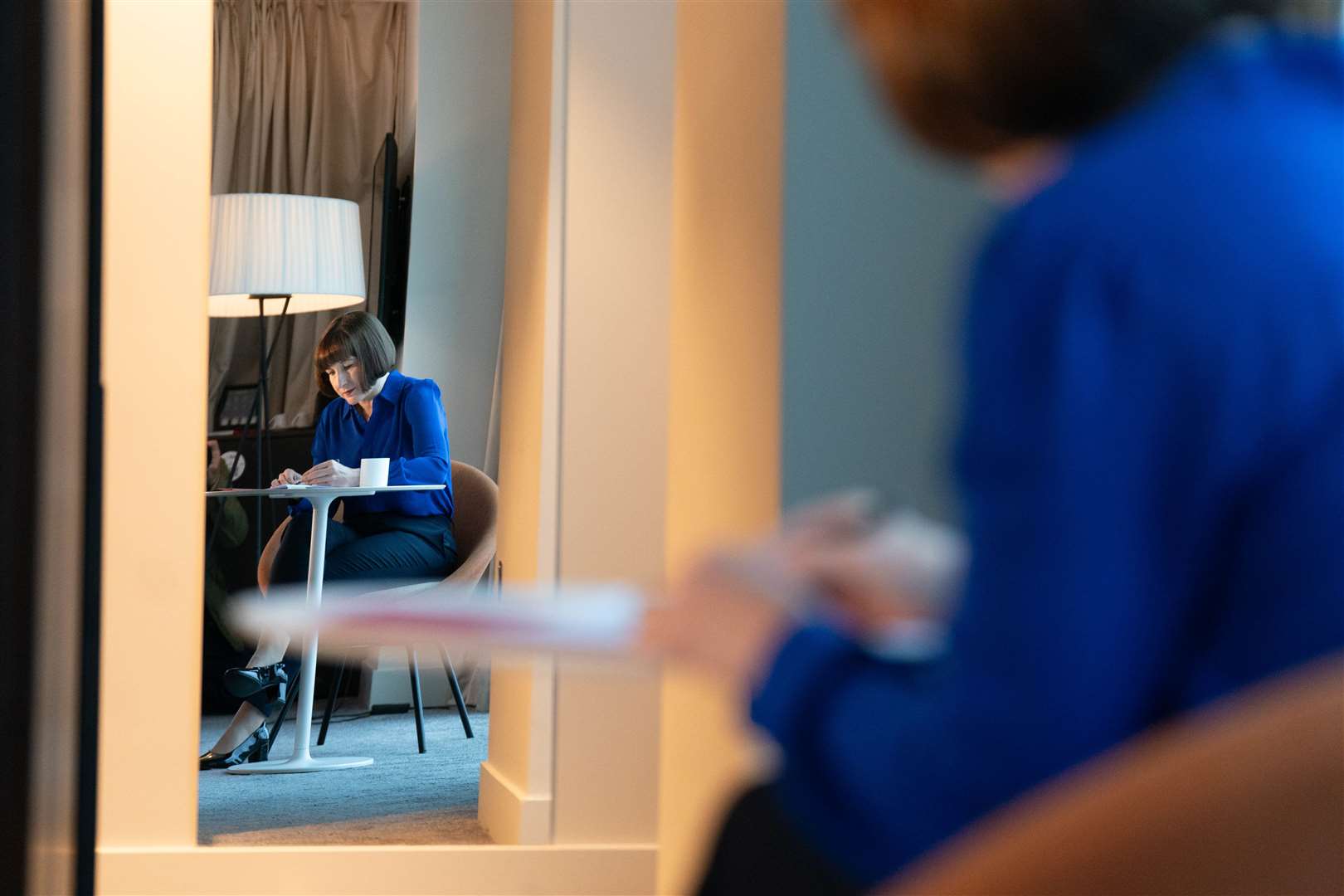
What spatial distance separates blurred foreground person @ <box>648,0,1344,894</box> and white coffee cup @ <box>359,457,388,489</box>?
118 inches

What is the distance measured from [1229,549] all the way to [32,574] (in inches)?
50.0

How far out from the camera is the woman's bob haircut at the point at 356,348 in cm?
361

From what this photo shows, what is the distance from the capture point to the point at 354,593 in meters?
3.62

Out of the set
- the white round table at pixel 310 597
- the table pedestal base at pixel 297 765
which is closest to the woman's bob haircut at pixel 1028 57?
the white round table at pixel 310 597

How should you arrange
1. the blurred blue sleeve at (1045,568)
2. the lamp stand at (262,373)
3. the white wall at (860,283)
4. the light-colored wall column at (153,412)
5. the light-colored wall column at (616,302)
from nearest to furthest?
the blurred blue sleeve at (1045,568), the white wall at (860,283), the light-colored wall column at (153,412), the light-colored wall column at (616,302), the lamp stand at (262,373)

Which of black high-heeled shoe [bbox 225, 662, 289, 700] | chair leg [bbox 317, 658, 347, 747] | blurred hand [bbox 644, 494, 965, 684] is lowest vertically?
chair leg [bbox 317, 658, 347, 747]

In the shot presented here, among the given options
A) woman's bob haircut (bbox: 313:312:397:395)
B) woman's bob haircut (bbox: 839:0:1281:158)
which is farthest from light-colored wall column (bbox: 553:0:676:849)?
woman's bob haircut (bbox: 839:0:1281:158)

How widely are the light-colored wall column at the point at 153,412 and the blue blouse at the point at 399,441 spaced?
90 cm

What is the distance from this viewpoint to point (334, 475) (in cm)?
353

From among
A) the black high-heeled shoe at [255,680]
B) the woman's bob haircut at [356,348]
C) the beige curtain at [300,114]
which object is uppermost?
the beige curtain at [300,114]

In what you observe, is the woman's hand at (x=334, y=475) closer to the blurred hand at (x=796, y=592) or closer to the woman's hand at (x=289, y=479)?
the woman's hand at (x=289, y=479)

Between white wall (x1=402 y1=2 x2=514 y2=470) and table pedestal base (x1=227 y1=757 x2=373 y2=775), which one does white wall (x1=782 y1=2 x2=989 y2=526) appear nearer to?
white wall (x1=402 y1=2 x2=514 y2=470)

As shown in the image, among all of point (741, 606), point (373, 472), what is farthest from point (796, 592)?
point (373, 472)

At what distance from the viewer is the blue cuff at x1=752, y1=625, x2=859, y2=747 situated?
58cm
